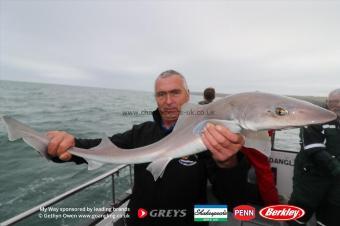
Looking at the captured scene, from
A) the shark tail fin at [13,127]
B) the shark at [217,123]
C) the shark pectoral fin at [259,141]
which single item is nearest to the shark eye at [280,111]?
the shark at [217,123]

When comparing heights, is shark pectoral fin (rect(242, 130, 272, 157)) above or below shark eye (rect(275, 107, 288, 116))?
below

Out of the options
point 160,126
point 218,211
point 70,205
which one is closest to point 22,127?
point 160,126

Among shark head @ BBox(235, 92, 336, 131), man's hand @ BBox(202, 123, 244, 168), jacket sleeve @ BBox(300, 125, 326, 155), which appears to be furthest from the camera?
jacket sleeve @ BBox(300, 125, 326, 155)

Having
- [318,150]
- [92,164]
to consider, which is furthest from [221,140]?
[318,150]

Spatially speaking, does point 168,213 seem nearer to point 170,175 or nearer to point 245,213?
point 170,175

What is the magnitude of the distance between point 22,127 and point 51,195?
725 cm

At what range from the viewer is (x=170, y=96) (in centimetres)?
328

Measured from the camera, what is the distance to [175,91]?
10.8 feet

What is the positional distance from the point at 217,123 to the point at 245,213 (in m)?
2.80

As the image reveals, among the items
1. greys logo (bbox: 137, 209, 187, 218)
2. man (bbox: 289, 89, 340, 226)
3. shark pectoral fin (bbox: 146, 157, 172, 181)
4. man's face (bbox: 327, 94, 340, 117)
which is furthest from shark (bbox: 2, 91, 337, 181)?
man's face (bbox: 327, 94, 340, 117)

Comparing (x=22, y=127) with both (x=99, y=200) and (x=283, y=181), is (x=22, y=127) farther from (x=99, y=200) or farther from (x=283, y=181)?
(x=99, y=200)

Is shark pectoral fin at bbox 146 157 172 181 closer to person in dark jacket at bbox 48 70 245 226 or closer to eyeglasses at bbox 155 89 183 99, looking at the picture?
person in dark jacket at bbox 48 70 245 226

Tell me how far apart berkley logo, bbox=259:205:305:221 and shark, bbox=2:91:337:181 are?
246cm

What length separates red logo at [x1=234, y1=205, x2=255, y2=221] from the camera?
4.03 meters
